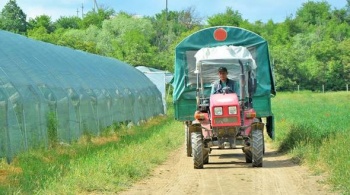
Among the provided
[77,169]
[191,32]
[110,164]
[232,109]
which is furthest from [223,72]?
[191,32]

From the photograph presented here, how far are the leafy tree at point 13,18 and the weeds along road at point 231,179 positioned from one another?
259ft

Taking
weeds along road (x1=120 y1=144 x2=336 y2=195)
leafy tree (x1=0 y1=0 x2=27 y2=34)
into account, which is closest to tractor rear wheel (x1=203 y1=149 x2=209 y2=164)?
weeds along road (x1=120 y1=144 x2=336 y2=195)

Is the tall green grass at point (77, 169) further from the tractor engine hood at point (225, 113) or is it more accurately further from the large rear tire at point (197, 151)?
the tractor engine hood at point (225, 113)

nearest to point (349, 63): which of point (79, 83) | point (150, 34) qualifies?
point (150, 34)

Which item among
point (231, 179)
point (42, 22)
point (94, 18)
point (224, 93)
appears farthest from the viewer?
point (94, 18)

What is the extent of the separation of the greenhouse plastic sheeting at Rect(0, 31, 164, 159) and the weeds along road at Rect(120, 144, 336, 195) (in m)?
3.54

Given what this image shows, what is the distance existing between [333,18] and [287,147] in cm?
10268

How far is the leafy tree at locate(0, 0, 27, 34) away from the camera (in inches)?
3605

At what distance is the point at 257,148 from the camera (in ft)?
45.8

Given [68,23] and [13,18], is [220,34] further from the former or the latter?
[68,23]

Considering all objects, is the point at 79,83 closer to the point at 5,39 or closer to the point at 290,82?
the point at 5,39

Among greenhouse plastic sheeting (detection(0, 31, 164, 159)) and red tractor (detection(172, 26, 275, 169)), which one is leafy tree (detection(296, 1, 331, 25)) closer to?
greenhouse plastic sheeting (detection(0, 31, 164, 159))

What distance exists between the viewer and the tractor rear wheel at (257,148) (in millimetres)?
13969

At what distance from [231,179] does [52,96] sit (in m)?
7.97
